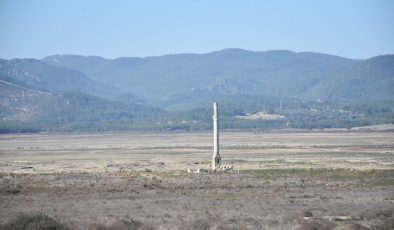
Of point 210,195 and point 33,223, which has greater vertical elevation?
point 33,223

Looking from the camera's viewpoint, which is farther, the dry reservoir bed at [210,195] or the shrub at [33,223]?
the dry reservoir bed at [210,195]

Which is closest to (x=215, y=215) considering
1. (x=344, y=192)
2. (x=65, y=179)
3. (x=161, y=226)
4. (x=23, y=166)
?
(x=161, y=226)

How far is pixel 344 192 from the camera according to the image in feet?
175

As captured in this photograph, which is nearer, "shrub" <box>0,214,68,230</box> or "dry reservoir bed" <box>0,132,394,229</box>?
"shrub" <box>0,214,68,230</box>

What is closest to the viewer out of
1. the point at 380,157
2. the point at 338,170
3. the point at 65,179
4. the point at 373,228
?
the point at 373,228

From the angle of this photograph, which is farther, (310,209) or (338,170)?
(338,170)

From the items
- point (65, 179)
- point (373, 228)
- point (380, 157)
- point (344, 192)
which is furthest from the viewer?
point (380, 157)

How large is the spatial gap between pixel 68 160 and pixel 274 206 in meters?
54.4

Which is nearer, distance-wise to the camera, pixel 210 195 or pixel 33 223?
pixel 33 223

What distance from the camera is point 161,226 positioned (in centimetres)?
3756

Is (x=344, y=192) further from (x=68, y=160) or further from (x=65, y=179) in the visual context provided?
(x=68, y=160)

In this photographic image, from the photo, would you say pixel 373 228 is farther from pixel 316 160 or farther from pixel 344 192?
pixel 316 160

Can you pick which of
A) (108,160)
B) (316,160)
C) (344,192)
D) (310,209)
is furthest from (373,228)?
(108,160)

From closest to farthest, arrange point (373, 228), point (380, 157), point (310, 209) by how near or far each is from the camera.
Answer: point (373, 228) → point (310, 209) → point (380, 157)
